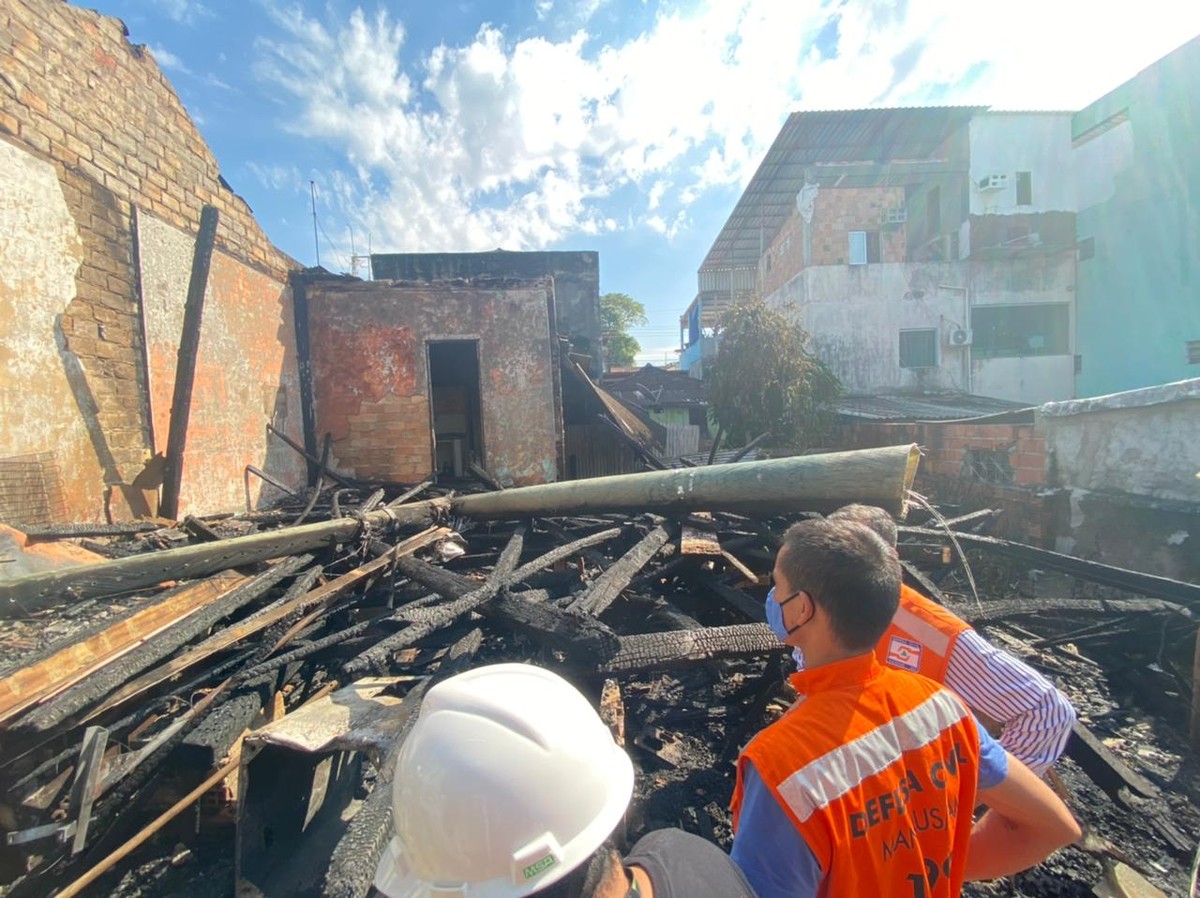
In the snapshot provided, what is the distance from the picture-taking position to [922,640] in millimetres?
1898

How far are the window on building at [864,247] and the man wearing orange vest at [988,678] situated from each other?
1779 cm

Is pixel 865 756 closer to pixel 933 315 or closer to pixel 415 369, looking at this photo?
pixel 415 369

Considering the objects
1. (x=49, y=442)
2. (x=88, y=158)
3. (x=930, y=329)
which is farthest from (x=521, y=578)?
(x=930, y=329)

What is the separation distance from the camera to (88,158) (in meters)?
5.06

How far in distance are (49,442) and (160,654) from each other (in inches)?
131

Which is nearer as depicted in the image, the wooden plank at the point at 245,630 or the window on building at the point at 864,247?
the wooden plank at the point at 245,630

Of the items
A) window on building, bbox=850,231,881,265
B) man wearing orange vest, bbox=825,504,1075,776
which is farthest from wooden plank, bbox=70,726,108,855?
window on building, bbox=850,231,881,265

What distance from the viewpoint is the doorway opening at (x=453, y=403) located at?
11.0 meters

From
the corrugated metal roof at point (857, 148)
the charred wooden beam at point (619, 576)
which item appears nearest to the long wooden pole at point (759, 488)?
the charred wooden beam at point (619, 576)

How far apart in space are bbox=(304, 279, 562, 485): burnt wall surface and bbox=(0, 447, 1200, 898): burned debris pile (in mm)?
4055

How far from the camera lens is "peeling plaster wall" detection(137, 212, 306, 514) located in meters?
5.76

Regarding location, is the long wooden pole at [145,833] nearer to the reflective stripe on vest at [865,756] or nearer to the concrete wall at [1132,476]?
the reflective stripe on vest at [865,756]

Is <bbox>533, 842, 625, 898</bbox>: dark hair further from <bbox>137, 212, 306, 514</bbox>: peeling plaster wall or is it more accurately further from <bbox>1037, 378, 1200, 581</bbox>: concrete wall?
<bbox>137, 212, 306, 514</bbox>: peeling plaster wall

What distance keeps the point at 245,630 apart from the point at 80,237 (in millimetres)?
4647
